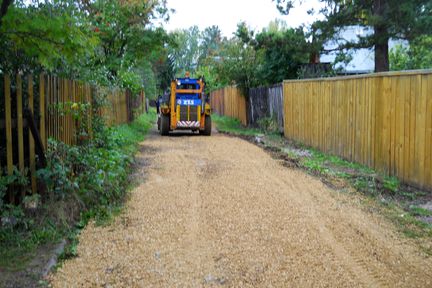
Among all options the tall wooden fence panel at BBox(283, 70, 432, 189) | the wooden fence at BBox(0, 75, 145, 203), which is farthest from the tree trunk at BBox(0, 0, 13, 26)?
the tall wooden fence panel at BBox(283, 70, 432, 189)

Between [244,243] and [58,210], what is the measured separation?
7.59ft

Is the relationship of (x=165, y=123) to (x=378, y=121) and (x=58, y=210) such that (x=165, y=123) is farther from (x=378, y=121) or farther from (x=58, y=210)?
(x=58, y=210)

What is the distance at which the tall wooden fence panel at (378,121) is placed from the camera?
8.80m

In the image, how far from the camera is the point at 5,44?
263 inches

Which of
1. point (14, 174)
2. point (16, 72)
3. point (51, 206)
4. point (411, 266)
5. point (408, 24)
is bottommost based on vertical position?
point (411, 266)

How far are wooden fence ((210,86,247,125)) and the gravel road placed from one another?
1989 cm

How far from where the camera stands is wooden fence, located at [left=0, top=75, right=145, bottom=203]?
20.0 ft

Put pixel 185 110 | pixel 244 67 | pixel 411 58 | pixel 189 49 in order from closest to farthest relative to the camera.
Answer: pixel 185 110 → pixel 411 58 → pixel 244 67 → pixel 189 49

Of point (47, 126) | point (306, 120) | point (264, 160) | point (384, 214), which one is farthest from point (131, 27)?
point (384, 214)

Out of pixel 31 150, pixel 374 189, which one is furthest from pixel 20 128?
pixel 374 189

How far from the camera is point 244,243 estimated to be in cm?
603

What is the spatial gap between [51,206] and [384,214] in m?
4.46

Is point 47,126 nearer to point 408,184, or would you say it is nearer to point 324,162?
point 408,184

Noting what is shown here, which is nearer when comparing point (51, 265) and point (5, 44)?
point (51, 265)
